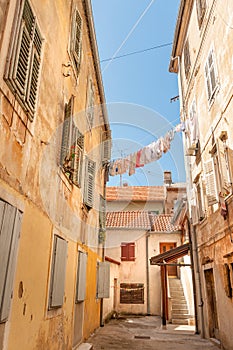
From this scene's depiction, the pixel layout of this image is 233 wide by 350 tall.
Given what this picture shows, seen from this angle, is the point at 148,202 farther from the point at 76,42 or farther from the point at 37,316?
the point at 37,316

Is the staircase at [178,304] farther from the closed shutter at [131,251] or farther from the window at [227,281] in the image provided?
the window at [227,281]

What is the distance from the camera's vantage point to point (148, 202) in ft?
97.8

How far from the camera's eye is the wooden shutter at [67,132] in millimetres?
6250

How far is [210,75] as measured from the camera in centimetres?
895

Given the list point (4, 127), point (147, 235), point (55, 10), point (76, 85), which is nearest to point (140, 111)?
point (76, 85)

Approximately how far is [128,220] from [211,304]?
13386mm

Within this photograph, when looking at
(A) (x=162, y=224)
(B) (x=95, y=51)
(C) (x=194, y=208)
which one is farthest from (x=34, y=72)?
(A) (x=162, y=224)

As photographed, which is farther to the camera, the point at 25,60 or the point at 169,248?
the point at 169,248

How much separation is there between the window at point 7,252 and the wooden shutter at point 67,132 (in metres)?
2.76

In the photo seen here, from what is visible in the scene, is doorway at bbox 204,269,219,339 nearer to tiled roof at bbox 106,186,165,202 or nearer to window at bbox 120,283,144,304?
window at bbox 120,283,144,304

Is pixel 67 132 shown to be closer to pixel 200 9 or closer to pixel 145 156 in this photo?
pixel 145 156

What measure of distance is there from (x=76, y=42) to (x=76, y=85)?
1160 mm

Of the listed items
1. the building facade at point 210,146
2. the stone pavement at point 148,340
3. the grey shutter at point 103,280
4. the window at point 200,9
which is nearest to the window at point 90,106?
the building facade at point 210,146

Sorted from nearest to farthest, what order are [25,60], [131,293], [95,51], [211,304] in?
[25,60], [211,304], [95,51], [131,293]
